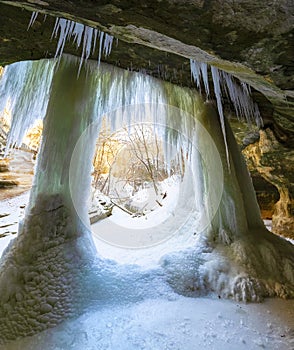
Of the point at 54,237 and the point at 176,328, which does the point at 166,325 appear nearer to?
the point at 176,328

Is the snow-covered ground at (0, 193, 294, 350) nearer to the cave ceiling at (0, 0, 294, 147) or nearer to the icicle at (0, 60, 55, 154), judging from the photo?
the cave ceiling at (0, 0, 294, 147)

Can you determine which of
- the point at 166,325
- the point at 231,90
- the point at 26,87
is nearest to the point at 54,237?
the point at 166,325

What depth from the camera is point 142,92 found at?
2.63 m

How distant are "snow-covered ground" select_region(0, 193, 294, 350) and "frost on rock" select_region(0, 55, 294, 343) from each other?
0.20 ft

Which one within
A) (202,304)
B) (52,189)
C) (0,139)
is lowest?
(202,304)

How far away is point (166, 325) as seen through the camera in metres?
1.81

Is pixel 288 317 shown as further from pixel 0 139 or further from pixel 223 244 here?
pixel 0 139

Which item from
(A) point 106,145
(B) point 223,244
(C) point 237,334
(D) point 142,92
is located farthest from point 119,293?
(A) point 106,145

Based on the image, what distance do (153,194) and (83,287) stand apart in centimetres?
668

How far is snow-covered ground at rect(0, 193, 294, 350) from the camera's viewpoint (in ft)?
5.30

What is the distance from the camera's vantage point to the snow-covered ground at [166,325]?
1.62m

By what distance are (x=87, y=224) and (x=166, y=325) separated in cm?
118

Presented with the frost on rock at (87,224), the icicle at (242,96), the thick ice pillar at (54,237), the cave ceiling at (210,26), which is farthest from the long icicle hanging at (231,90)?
the thick ice pillar at (54,237)

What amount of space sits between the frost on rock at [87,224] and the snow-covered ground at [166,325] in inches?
2.4
